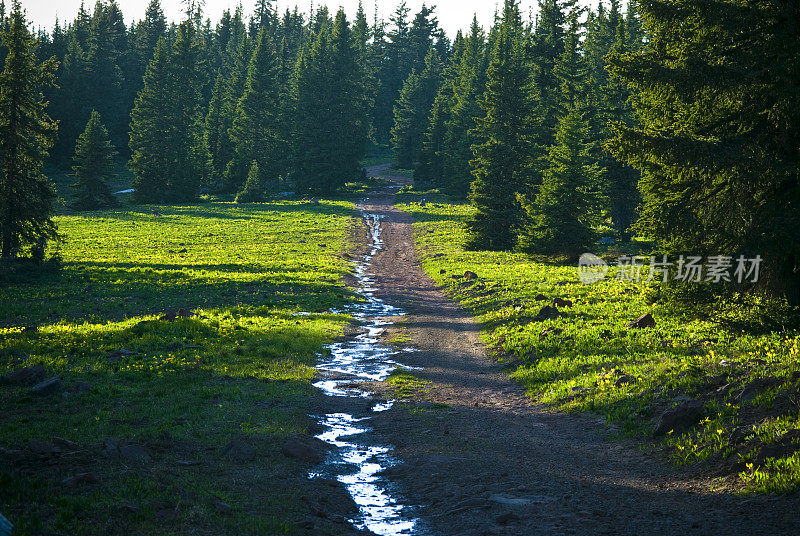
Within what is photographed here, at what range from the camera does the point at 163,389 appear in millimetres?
13820

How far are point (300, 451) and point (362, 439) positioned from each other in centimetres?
165

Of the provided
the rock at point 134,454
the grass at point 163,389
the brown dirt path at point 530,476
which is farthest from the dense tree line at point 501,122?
the rock at point 134,454

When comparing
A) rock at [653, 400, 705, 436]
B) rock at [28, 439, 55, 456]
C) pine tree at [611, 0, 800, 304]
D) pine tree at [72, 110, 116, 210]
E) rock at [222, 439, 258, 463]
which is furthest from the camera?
pine tree at [72, 110, 116, 210]

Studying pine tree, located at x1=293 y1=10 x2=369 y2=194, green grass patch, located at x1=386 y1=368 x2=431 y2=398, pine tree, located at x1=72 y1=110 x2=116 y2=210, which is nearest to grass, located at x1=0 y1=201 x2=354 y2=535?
green grass patch, located at x1=386 y1=368 x2=431 y2=398

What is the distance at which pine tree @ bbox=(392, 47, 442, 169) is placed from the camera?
90.6 m

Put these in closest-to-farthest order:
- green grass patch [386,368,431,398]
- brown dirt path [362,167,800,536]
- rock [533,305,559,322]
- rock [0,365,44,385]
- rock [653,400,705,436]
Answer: brown dirt path [362,167,800,536] → rock [653,400,705,436] → rock [0,365,44,385] → green grass patch [386,368,431,398] → rock [533,305,559,322]

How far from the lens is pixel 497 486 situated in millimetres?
9461

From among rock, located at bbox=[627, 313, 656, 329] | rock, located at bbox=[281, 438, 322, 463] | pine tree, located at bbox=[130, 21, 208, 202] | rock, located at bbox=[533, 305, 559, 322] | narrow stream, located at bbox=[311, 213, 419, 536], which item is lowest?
narrow stream, located at bbox=[311, 213, 419, 536]

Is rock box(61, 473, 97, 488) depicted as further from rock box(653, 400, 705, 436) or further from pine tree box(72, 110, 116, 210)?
pine tree box(72, 110, 116, 210)

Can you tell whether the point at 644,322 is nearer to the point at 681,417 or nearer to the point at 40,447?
the point at 681,417

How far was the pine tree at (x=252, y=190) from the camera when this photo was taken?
234 feet

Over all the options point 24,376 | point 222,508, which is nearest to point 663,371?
point 222,508

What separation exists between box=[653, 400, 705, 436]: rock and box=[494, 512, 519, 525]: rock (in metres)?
4.27

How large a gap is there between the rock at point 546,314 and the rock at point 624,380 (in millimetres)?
7400
